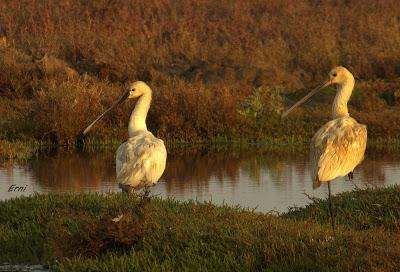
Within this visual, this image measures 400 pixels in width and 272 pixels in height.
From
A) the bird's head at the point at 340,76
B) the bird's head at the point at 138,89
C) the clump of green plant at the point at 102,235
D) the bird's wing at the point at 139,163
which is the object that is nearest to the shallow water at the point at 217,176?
the bird's head at the point at 138,89

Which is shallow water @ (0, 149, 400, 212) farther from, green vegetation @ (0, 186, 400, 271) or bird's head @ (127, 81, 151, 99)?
green vegetation @ (0, 186, 400, 271)

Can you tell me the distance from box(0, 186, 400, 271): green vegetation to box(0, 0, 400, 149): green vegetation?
10901 mm

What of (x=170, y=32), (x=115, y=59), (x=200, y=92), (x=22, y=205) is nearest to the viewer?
(x=22, y=205)

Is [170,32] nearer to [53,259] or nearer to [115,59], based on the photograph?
[115,59]

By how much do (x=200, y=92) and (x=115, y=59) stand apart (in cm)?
694

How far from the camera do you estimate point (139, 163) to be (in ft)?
39.9

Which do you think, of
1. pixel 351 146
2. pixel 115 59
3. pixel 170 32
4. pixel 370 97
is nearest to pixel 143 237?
pixel 351 146

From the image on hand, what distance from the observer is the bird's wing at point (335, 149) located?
1090 centimetres

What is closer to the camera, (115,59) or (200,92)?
(200,92)

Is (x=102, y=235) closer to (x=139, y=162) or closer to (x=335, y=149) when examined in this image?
(x=139, y=162)

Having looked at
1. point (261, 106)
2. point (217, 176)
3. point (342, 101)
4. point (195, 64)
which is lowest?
point (195, 64)

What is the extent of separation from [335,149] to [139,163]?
2459 mm

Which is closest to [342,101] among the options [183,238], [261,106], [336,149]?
[336,149]

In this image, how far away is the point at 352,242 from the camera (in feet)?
30.3
